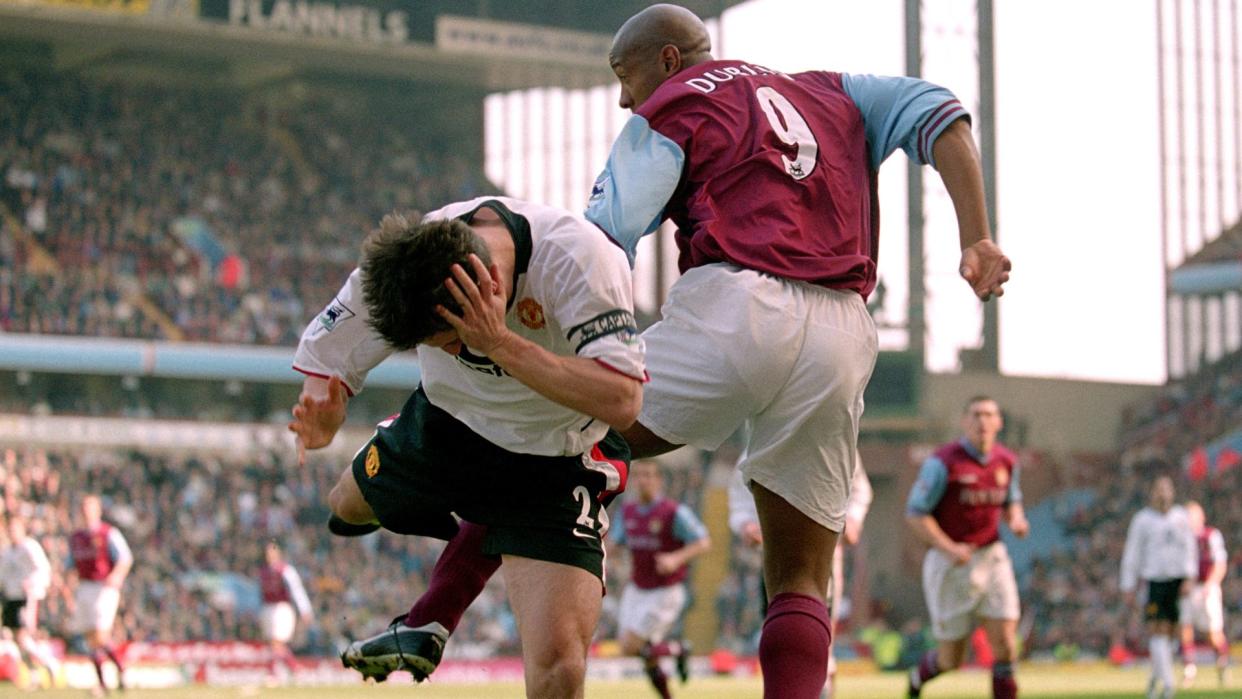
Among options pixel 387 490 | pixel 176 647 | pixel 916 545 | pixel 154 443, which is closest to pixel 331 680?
pixel 176 647

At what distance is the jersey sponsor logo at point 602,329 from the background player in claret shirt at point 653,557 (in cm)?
1176

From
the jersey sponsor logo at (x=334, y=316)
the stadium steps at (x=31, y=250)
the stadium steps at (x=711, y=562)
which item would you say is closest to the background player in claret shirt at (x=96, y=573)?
the stadium steps at (x=31, y=250)

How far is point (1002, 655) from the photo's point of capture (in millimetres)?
11758

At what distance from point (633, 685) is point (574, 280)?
18038mm

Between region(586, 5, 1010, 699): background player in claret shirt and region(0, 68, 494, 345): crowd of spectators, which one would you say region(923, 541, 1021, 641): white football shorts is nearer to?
region(586, 5, 1010, 699): background player in claret shirt

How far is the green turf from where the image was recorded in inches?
703

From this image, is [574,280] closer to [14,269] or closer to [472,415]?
[472,415]

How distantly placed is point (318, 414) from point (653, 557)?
12.6 meters

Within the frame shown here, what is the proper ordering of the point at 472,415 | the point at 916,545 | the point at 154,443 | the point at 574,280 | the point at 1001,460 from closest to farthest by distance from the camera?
the point at 574,280 → the point at 472,415 → the point at 1001,460 → the point at 154,443 → the point at 916,545

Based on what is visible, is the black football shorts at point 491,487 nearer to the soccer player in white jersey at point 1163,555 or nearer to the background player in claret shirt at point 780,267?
the background player in claret shirt at point 780,267

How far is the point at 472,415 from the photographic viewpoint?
4.95 m

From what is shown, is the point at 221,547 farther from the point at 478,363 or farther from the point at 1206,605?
the point at 478,363

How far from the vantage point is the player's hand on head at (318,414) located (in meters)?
4.64

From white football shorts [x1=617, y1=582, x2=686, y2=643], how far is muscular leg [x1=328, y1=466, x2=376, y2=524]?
11.4 m
